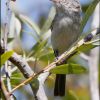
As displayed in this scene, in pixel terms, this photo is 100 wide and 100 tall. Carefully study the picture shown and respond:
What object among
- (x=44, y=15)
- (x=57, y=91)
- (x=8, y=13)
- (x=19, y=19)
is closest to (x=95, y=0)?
(x=8, y=13)

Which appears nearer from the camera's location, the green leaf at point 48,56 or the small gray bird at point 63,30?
the green leaf at point 48,56

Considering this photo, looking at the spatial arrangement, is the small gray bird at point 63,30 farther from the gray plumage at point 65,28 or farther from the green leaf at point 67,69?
the green leaf at point 67,69

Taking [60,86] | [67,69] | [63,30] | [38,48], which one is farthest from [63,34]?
[67,69]

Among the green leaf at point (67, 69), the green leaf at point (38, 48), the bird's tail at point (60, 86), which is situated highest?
the green leaf at point (38, 48)

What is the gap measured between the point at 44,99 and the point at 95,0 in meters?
0.46

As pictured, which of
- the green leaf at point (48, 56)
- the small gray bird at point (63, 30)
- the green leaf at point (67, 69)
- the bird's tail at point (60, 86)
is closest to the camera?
the green leaf at point (67, 69)

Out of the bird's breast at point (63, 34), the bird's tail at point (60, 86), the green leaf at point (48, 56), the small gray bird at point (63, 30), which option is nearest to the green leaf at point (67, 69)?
the green leaf at point (48, 56)

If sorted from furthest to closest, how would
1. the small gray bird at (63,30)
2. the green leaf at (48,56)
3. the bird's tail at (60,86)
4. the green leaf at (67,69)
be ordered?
the small gray bird at (63,30), the bird's tail at (60,86), the green leaf at (48,56), the green leaf at (67,69)

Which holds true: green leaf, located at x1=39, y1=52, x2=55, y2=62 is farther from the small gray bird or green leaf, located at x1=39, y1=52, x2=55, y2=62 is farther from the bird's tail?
the small gray bird

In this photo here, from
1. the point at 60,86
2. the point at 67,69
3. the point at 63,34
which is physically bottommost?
the point at 60,86

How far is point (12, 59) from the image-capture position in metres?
1.10

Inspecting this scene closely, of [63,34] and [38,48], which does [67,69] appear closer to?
[38,48]

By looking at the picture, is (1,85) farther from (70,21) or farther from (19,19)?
(70,21)

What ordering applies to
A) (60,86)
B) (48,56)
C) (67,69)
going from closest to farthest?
(67,69)
(48,56)
(60,86)
